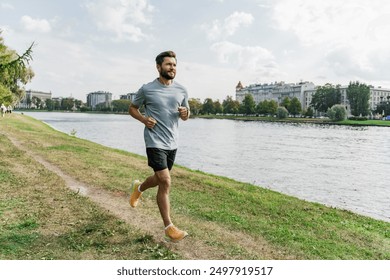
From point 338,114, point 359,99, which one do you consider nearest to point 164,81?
point 338,114

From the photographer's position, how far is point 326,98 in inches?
6462

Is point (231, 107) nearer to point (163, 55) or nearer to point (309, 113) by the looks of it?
point (309, 113)

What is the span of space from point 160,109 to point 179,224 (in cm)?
238

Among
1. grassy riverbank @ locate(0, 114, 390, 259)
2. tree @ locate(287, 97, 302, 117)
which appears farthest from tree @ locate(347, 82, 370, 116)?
grassy riverbank @ locate(0, 114, 390, 259)

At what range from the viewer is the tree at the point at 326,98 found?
163875 mm

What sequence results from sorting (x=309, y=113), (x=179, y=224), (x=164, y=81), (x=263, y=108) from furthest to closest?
1. (x=263, y=108)
2. (x=309, y=113)
3. (x=179, y=224)
4. (x=164, y=81)

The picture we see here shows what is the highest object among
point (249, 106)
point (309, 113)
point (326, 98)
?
point (326, 98)

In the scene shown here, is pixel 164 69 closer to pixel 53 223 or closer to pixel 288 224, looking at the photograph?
pixel 53 223

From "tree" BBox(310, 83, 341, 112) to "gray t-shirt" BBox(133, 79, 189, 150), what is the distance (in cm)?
16738

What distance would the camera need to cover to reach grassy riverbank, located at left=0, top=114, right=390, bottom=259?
5.67 metres

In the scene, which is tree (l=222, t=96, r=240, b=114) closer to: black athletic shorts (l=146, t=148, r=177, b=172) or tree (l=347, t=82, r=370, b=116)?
tree (l=347, t=82, r=370, b=116)

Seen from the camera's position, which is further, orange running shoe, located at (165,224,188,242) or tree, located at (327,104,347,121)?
tree, located at (327,104,347,121)

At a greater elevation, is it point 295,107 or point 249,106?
point 249,106
